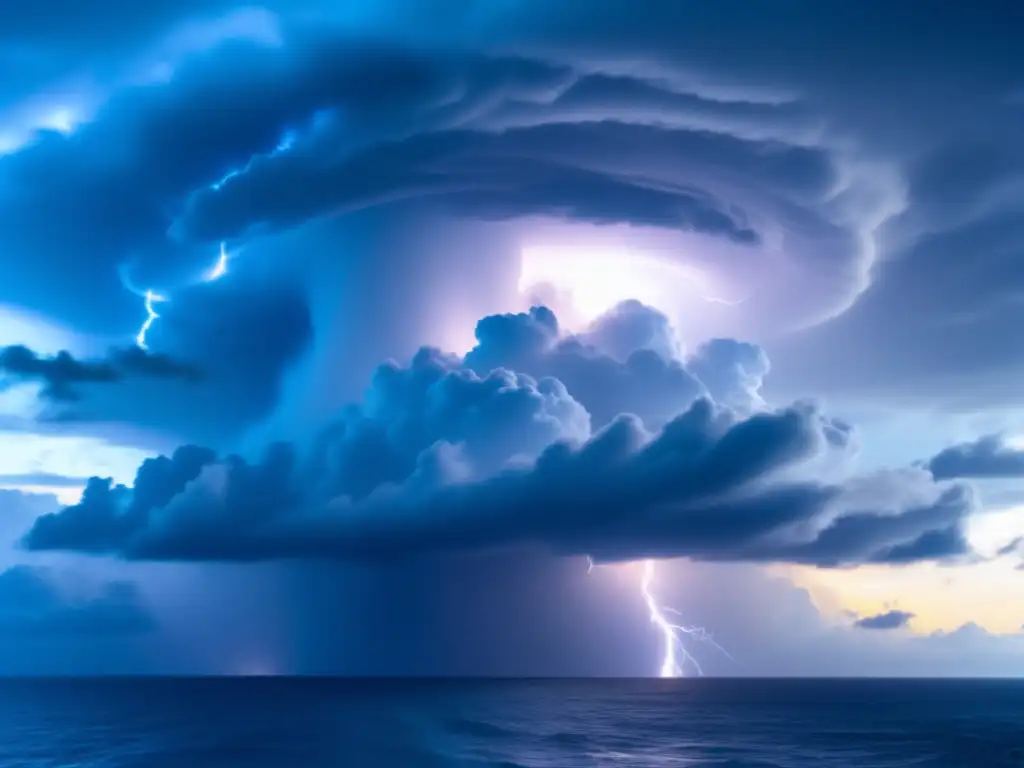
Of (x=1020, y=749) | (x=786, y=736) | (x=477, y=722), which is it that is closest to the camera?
(x=1020, y=749)

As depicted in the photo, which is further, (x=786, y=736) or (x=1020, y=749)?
(x=786, y=736)

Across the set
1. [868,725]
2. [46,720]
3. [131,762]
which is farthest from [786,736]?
[46,720]

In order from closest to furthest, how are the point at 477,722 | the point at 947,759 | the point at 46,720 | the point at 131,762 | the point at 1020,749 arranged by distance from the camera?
1. the point at 131,762
2. the point at 947,759
3. the point at 1020,749
4. the point at 477,722
5. the point at 46,720

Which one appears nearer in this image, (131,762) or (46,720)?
(131,762)

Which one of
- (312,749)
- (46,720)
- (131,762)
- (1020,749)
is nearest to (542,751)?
(312,749)

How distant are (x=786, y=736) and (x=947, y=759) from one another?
3690 centimetres

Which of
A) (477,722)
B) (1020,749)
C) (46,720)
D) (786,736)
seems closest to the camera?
(1020,749)

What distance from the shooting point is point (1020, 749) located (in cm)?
14038

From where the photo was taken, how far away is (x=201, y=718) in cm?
19938

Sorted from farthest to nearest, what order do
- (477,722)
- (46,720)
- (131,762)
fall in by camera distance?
(46,720) → (477,722) → (131,762)

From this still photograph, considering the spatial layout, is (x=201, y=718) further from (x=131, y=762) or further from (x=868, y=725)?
(x=868, y=725)

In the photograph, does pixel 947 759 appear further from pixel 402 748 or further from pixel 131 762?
pixel 131 762

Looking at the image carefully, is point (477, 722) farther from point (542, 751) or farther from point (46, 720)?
point (46, 720)

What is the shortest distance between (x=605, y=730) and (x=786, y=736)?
29.5m
